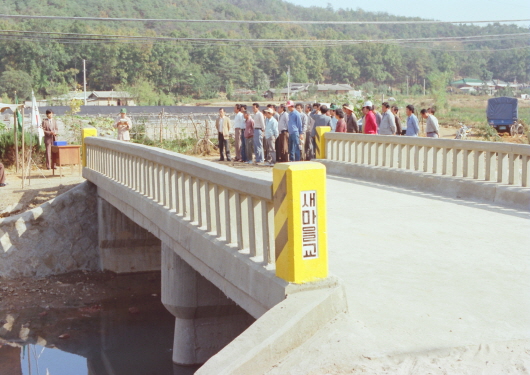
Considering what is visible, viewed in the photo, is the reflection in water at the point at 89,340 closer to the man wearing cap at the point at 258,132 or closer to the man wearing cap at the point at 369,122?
the man wearing cap at the point at 369,122

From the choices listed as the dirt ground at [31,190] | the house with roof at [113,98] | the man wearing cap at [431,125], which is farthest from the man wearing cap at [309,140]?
the house with roof at [113,98]

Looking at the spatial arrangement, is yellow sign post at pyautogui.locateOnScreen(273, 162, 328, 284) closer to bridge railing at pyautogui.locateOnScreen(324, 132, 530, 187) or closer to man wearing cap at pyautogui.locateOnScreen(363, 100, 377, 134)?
bridge railing at pyautogui.locateOnScreen(324, 132, 530, 187)

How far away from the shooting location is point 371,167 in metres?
14.1

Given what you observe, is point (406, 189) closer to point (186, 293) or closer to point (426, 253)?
point (186, 293)

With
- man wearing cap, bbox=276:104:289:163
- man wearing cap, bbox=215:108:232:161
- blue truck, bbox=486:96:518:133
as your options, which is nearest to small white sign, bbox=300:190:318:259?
man wearing cap, bbox=276:104:289:163

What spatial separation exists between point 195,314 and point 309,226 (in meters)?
5.39

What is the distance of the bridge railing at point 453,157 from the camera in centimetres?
1053

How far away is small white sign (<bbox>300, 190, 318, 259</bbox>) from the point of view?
4.99 metres

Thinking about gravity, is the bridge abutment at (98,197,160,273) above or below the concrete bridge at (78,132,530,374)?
below

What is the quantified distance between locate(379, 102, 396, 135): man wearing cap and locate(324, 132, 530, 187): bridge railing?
0.90m

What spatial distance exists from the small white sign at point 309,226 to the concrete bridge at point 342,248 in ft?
0.12

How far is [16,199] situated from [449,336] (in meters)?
16.1

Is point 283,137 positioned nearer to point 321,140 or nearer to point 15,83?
point 321,140

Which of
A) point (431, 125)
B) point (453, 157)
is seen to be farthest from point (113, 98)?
point (453, 157)
